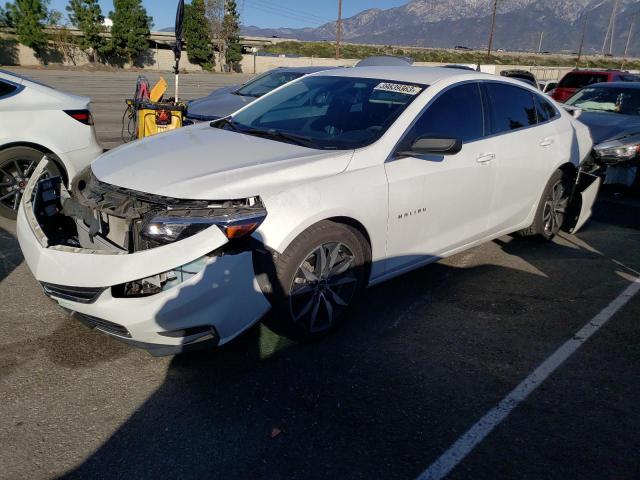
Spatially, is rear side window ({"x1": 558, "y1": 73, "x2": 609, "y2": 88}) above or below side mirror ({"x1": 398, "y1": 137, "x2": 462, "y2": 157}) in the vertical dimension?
above

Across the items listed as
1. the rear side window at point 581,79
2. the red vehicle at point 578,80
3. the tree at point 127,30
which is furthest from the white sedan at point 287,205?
the tree at point 127,30

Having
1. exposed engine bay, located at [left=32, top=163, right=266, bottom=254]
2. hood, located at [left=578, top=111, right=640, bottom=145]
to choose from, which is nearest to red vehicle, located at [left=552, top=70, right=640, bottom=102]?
hood, located at [left=578, top=111, right=640, bottom=145]

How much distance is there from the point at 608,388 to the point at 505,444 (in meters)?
0.94

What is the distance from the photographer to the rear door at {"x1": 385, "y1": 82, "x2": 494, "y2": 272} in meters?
3.74

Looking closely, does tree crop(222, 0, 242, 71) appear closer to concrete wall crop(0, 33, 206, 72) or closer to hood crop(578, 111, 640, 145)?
concrete wall crop(0, 33, 206, 72)

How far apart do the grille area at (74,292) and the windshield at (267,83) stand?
6.86m

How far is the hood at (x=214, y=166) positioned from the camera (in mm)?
3033

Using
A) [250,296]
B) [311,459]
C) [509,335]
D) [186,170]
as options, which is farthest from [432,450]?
[186,170]

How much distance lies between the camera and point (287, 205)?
122 inches

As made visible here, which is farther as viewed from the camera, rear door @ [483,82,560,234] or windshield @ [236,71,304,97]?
windshield @ [236,71,304,97]

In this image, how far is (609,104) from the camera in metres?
9.16

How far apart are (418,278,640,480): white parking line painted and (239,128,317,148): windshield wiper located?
1.97 m

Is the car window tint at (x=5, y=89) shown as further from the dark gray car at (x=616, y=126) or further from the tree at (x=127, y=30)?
the tree at (x=127, y=30)

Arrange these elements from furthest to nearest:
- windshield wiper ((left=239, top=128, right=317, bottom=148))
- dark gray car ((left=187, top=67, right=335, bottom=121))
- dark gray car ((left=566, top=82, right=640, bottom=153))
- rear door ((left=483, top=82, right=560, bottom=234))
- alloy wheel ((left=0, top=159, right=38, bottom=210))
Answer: dark gray car ((left=187, top=67, right=335, bottom=121)) → dark gray car ((left=566, top=82, right=640, bottom=153)) → alloy wheel ((left=0, top=159, right=38, bottom=210)) → rear door ((left=483, top=82, right=560, bottom=234)) → windshield wiper ((left=239, top=128, right=317, bottom=148))
